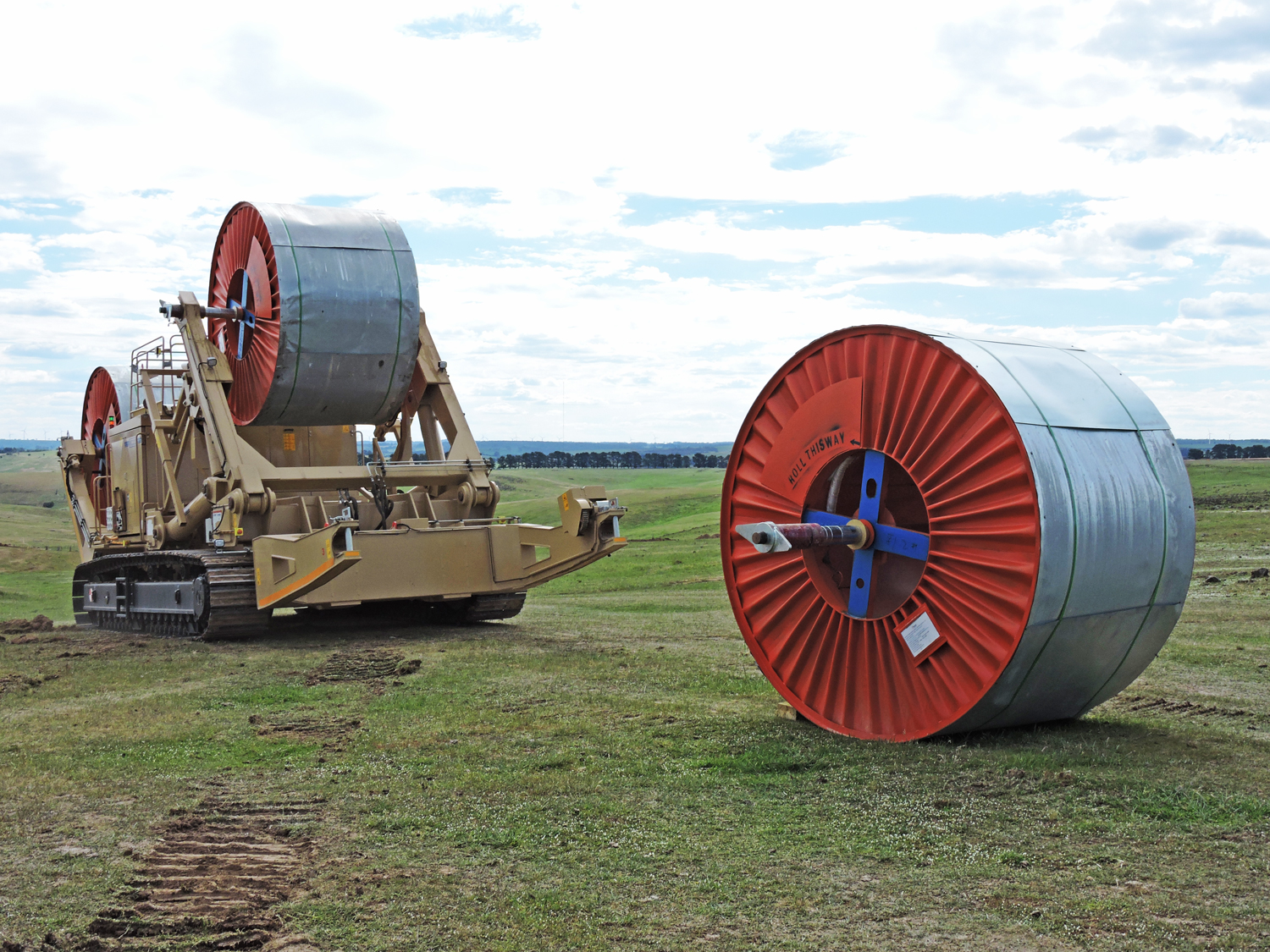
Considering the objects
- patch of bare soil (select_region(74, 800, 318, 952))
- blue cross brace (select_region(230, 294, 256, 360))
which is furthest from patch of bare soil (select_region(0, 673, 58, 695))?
patch of bare soil (select_region(74, 800, 318, 952))

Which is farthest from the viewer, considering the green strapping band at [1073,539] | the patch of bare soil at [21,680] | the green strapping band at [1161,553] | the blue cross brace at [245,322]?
the blue cross brace at [245,322]

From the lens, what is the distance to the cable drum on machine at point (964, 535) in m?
7.25

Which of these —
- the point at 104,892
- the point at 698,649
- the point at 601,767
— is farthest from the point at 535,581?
the point at 104,892

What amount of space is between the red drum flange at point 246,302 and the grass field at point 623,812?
4.61 m

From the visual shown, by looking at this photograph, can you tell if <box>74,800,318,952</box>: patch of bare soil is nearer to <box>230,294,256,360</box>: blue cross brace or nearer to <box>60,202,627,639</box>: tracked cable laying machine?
<box>60,202,627,639</box>: tracked cable laying machine

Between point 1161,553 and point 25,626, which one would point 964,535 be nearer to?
point 1161,553

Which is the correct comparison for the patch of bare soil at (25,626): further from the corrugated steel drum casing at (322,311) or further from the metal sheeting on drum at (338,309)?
the metal sheeting on drum at (338,309)

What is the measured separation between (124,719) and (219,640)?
5576 mm

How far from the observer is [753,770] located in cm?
745

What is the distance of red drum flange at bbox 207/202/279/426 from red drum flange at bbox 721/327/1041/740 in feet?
26.1

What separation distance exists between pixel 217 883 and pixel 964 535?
4.78 meters

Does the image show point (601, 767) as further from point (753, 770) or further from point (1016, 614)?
point (1016, 614)

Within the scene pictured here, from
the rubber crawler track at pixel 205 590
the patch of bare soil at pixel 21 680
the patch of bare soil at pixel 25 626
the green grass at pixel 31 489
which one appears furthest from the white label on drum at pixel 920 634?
the green grass at pixel 31 489

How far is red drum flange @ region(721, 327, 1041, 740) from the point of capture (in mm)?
A: 7395
